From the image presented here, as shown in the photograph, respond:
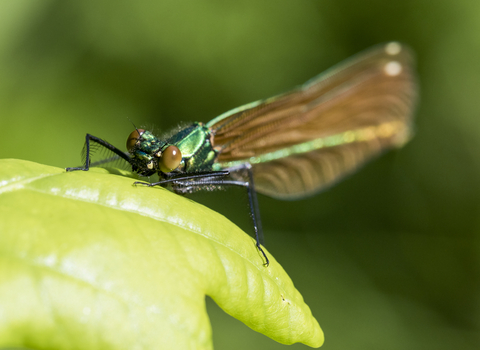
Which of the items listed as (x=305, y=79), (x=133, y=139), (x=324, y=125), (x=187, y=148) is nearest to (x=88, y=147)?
(x=133, y=139)

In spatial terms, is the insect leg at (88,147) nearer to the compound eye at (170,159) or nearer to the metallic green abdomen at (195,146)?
the compound eye at (170,159)

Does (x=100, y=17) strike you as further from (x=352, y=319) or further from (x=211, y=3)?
(x=352, y=319)

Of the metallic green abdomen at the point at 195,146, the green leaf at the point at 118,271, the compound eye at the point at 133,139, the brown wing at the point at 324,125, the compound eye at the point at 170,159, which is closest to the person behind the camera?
the green leaf at the point at 118,271

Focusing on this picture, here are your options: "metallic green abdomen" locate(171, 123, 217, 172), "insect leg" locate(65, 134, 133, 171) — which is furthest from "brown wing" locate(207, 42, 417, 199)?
"insect leg" locate(65, 134, 133, 171)

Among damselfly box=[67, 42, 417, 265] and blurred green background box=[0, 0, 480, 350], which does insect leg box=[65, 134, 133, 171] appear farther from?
blurred green background box=[0, 0, 480, 350]

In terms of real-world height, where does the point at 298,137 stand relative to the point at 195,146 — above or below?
above

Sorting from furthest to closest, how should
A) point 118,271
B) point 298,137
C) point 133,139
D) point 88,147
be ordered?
point 298,137 → point 133,139 → point 88,147 → point 118,271

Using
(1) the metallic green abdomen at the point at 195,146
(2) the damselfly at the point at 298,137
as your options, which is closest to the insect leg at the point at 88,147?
(2) the damselfly at the point at 298,137

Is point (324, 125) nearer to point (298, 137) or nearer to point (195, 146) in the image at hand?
point (298, 137)
